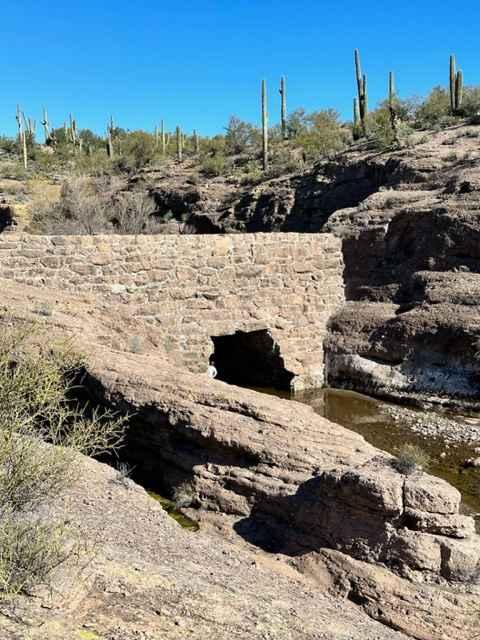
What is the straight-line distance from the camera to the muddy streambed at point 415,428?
861cm

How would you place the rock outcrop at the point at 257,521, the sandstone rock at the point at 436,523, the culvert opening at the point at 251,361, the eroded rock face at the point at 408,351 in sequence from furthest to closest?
the culvert opening at the point at 251,361 < the eroded rock face at the point at 408,351 < the sandstone rock at the point at 436,523 < the rock outcrop at the point at 257,521

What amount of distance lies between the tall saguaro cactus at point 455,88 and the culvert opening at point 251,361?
19.0m

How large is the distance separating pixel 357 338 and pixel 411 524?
26.9ft

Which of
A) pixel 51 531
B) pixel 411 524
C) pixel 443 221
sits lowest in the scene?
pixel 411 524

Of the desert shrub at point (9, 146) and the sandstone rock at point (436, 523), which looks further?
the desert shrub at point (9, 146)

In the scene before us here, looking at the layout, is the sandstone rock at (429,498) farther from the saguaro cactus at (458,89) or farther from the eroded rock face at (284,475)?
the saguaro cactus at (458,89)

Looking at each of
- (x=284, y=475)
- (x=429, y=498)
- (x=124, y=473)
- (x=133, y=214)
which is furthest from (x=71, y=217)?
(x=429, y=498)

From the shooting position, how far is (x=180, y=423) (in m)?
6.62

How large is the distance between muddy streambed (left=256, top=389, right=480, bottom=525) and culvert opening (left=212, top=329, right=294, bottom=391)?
1.65 feet

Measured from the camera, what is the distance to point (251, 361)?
13.5 metres

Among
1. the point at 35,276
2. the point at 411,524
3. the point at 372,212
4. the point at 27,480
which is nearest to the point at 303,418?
the point at 411,524

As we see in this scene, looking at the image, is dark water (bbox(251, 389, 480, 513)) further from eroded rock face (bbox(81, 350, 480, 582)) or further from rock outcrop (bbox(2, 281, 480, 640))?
rock outcrop (bbox(2, 281, 480, 640))

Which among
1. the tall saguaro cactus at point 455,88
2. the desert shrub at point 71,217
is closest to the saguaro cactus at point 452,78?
the tall saguaro cactus at point 455,88

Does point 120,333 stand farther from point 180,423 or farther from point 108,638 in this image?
point 108,638
